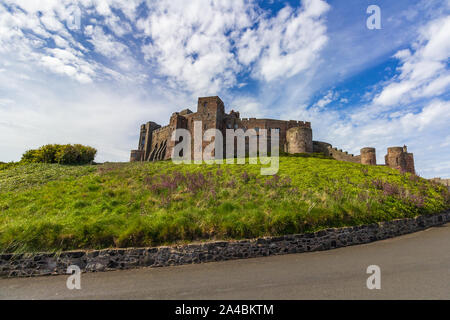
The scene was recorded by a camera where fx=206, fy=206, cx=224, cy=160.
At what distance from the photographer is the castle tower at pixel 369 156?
32281 millimetres

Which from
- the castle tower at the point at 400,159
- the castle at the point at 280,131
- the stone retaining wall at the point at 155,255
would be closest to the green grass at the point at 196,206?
the stone retaining wall at the point at 155,255

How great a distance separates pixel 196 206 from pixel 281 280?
5.85 meters

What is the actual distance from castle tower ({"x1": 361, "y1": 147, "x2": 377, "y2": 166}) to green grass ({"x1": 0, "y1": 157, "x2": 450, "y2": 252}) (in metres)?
17.8

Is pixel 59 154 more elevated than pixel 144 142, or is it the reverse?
pixel 144 142

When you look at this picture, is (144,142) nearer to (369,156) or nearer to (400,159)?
(369,156)

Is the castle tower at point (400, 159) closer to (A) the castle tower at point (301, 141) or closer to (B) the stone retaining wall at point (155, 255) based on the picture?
(A) the castle tower at point (301, 141)

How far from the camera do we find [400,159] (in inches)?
1259

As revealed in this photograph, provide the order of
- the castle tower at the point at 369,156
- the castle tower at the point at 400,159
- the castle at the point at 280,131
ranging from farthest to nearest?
1. the castle at the point at 280,131
2. the castle tower at the point at 369,156
3. the castle tower at the point at 400,159

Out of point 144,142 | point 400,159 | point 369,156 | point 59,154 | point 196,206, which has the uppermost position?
point 144,142

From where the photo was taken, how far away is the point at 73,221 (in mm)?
9094

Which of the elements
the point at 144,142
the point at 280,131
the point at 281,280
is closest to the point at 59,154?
the point at 144,142

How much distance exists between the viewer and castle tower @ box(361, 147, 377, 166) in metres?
32.3

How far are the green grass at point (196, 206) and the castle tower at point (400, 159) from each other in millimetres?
19596
